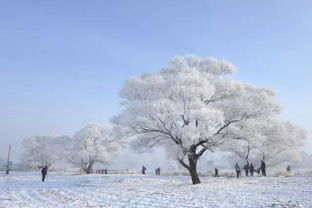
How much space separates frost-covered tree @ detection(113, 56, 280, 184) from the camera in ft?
88.0

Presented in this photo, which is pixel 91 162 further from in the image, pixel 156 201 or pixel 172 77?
pixel 156 201

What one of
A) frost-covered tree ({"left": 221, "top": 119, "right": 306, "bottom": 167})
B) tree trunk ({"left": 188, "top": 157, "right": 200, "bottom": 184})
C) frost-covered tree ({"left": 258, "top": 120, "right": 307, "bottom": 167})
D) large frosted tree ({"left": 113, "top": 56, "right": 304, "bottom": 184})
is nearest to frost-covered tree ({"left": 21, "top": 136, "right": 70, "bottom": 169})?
frost-covered tree ({"left": 221, "top": 119, "right": 306, "bottom": 167})

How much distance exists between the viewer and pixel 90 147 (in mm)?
68125

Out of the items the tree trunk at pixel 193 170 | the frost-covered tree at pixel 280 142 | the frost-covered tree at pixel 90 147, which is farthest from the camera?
the frost-covered tree at pixel 90 147

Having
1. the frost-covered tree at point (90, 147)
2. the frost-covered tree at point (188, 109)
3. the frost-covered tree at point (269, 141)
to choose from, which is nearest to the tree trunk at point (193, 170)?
the frost-covered tree at point (188, 109)

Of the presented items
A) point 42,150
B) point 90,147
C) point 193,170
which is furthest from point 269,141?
point 42,150

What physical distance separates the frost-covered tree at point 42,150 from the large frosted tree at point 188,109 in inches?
1978

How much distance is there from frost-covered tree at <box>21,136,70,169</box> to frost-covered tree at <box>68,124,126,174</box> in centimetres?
585

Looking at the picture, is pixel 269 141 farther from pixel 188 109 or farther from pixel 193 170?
pixel 188 109

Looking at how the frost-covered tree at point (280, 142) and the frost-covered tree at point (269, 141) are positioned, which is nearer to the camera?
the frost-covered tree at point (269, 141)

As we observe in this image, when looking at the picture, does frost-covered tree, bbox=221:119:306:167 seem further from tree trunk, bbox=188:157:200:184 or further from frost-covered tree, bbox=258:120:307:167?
tree trunk, bbox=188:157:200:184

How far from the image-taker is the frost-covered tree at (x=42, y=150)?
256ft

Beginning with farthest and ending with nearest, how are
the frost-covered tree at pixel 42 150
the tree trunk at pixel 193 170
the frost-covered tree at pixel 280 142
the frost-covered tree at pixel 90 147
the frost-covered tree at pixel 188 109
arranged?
1. the frost-covered tree at pixel 42 150
2. the frost-covered tree at pixel 90 147
3. the frost-covered tree at pixel 280 142
4. the tree trunk at pixel 193 170
5. the frost-covered tree at pixel 188 109

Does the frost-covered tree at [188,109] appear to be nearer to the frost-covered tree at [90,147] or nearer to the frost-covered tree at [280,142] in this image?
the frost-covered tree at [280,142]
